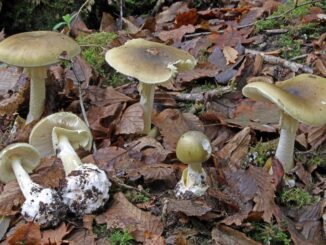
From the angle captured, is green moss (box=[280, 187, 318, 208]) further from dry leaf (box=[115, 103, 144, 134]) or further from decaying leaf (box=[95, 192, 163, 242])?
dry leaf (box=[115, 103, 144, 134])

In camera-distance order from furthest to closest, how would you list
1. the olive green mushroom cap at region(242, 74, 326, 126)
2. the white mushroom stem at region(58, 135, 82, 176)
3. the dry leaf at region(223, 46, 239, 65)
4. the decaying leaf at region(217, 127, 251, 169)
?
1. the dry leaf at region(223, 46, 239, 65)
2. the decaying leaf at region(217, 127, 251, 169)
3. the white mushroom stem at region(58, 135, 82, 176)
4. the olive green mushroom cap at region(242, 74, 326, 126)

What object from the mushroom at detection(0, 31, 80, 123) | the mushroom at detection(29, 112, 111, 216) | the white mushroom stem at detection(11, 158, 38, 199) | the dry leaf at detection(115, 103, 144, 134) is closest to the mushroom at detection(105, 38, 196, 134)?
the dry leaf at detection(115, 103, 144, 134)

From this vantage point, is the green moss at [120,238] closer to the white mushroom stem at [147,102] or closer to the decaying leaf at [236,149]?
the decaying leaf at [236,149]

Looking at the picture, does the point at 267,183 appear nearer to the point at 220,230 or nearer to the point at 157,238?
the point at 220,230

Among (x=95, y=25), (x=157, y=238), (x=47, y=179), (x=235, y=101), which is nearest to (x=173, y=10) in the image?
(x=95, y=25)

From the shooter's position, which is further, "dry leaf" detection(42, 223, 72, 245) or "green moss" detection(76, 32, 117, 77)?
"green moss" detection(76, 32, 117, 77)

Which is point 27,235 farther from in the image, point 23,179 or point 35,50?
point 35,50

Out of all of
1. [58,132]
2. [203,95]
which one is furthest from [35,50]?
[203,95]
